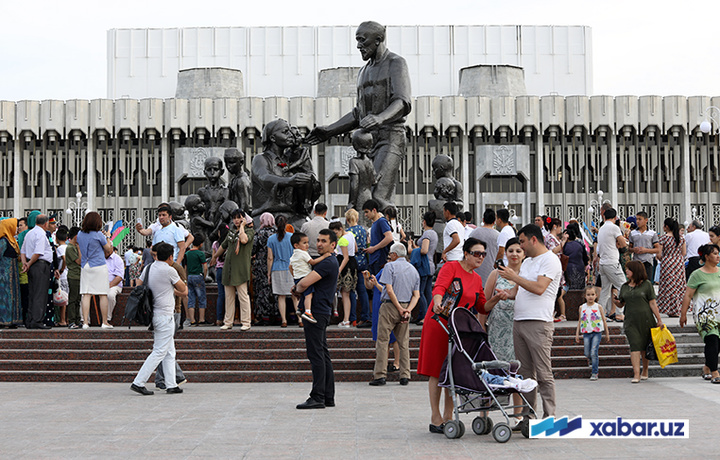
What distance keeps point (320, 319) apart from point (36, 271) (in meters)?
5.77

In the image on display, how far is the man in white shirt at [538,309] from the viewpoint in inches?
249

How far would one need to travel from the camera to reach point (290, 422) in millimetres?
6848

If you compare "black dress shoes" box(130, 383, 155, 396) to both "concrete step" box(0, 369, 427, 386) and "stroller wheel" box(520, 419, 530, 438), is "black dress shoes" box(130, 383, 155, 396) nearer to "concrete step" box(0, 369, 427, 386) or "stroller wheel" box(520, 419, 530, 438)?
"concrete step" box(0, 369, 427, 386)

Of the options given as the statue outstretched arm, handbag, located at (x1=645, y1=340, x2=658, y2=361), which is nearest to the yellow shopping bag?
handbag, located at (x1=645, y1=340, x2=658, y2=361)

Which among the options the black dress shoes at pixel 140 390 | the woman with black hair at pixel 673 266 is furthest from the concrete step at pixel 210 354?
the woman with black hair at pixel 673 266

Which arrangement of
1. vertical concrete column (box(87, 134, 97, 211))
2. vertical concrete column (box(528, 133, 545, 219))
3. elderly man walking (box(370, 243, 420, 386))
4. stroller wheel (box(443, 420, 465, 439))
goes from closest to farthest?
stroller wheel (box(443, 420, 465, 439)), elderly man walking (box(370, 243, 420, 386)), vertical concrete column (box(528, 133, 545, 219)), vertical concrete column (box(87, 134, 97, 211))

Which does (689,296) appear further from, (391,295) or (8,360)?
(8,360)

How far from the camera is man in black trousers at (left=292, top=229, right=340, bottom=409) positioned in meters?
7.44

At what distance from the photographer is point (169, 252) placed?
873 cm

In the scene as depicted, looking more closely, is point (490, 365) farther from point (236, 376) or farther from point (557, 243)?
point (557, 243)

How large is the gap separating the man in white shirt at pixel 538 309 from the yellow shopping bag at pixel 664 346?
3368 mm

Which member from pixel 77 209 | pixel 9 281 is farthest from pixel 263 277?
pixel 77 209

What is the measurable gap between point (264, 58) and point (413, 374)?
1900 inches

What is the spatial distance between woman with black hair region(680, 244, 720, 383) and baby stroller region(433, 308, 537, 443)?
3950mm
